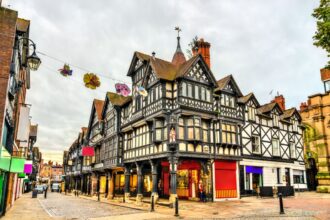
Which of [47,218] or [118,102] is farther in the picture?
[118,102]

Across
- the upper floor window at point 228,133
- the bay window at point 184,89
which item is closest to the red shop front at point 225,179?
the upper floor window at point 228,133

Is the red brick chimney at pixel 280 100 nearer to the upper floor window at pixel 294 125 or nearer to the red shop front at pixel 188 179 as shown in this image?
the upper floor window at pixel 294 125

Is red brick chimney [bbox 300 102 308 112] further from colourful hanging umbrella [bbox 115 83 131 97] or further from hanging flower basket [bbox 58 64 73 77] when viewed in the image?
hanging flower basket [bbox 58 64 73 77]

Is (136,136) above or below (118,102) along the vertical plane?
below

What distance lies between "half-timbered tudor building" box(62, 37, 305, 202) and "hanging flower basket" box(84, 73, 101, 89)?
7.26 m

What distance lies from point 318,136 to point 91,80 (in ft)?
104

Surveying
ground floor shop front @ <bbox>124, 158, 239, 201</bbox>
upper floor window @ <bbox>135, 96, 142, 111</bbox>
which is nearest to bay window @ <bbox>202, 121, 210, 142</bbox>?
ground floor shop front @ <bbox>124, 158, 239, 201</bbox>

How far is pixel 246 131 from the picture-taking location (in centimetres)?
2853

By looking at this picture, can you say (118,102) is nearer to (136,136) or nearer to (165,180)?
(136,136)

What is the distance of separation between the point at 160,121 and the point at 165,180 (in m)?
7.61

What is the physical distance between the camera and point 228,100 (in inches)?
1027

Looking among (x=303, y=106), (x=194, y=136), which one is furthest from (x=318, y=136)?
(x=194, y=136)

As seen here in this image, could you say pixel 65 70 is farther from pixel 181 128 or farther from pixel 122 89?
pixel 181 128

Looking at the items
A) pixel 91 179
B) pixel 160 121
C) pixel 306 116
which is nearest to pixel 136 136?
pixel 160 121
